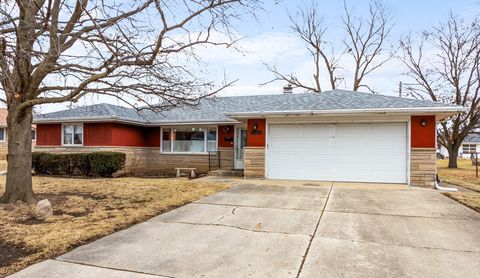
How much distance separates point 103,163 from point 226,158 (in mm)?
5249

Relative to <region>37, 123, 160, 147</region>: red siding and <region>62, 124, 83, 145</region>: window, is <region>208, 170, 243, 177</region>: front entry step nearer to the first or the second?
<region>37, 123, 160, 147</region>: red siding

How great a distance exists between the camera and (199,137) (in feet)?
52.2

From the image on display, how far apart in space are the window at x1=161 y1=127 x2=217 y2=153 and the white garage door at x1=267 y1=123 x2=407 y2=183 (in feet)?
14.6

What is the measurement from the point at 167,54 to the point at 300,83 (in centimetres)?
2069

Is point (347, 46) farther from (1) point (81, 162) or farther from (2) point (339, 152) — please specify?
(1) point (81, 162)

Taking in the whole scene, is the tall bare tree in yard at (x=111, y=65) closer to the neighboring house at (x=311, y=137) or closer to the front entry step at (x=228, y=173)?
the neighboring house at (x=311, y=137)

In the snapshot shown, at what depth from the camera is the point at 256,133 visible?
39.6 ft

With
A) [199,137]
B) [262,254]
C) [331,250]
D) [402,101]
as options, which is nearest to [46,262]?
[262,254]

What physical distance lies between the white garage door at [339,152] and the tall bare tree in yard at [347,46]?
15.0 metres

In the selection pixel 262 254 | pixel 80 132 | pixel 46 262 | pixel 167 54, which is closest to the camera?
pixel 46 262

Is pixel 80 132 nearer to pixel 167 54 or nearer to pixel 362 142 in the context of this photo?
pixel 167 54

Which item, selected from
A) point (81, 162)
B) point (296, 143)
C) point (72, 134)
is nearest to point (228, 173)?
point (296, 143)

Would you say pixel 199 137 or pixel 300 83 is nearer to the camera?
pixel 199 137

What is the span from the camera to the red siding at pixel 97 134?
1484 cm
